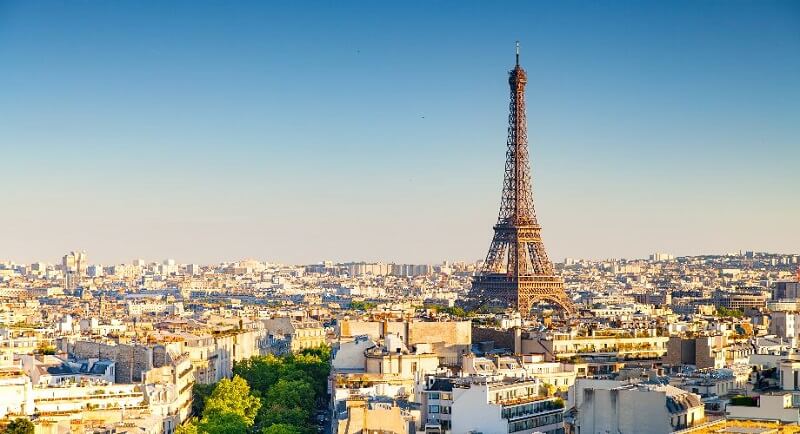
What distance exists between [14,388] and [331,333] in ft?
132

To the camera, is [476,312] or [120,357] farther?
[476,312]

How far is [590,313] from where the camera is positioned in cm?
9762

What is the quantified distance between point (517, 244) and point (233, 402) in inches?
2043

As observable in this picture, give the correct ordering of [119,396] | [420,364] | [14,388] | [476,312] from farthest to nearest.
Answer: [476,312] < [420,364] < [119,396] < [14,388]

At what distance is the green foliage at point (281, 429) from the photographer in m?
43.0

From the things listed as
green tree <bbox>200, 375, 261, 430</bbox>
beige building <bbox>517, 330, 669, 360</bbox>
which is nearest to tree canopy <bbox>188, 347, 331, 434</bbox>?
green tree <bbox>200, 375, 261, 430</bbox>

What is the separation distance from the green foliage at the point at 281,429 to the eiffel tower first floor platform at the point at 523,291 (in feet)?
175

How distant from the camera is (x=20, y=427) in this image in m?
36.0

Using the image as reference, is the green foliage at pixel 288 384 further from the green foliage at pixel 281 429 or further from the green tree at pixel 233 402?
the green tree at pixel 233 402

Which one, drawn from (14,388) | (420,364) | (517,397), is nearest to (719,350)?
(420,364)

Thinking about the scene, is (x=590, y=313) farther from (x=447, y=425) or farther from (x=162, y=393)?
(x=447, y=425)

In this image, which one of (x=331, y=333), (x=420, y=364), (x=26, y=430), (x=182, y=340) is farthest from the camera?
(x=331, y=333)

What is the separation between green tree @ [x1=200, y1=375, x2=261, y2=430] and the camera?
48.2 metres

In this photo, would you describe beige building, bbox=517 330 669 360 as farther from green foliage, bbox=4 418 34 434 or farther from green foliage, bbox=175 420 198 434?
green foliage, bbox=4 418 34 434
